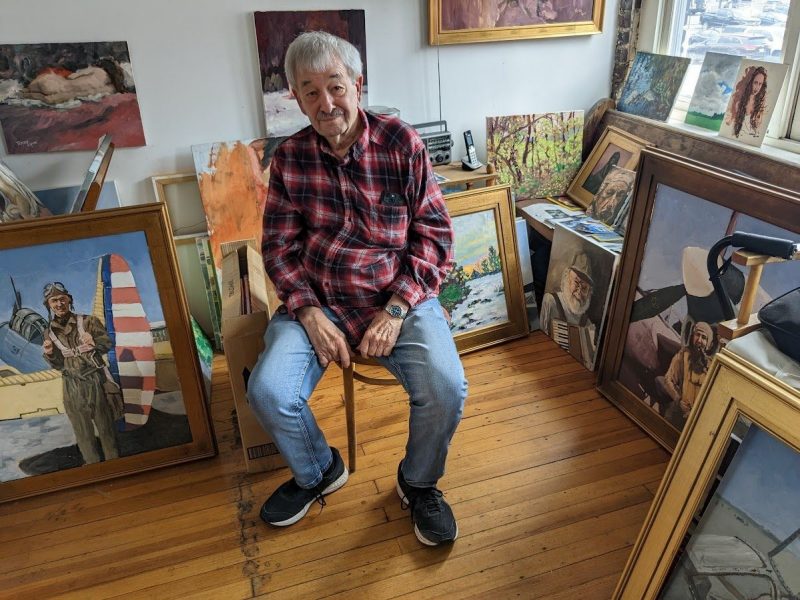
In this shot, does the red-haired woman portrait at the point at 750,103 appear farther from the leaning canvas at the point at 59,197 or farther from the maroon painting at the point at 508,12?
the leaning canvas at the point at 59,197

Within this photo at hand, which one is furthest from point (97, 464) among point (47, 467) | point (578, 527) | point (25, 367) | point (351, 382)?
point (578, 527)

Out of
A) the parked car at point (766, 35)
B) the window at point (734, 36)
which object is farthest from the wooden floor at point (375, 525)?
the parked car at point (766, 35)

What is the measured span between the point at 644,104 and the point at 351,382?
1.81m

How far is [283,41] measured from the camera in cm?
238

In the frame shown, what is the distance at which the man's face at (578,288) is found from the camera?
94.7 inches

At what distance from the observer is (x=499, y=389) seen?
2.33 metres

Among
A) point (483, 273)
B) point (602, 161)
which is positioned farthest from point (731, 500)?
point (602, 161)

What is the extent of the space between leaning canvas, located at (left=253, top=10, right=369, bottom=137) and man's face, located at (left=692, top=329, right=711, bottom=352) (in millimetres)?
1403

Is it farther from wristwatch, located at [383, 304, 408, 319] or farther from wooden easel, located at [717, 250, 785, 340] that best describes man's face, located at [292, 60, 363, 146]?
wooden easel, located at [717, 250, 785, 340]

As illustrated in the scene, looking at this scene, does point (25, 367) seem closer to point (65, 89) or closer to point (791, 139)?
point (65, 89)

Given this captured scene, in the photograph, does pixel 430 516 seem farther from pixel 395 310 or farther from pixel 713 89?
pixel 713 89

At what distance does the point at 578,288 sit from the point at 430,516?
3.74 feet

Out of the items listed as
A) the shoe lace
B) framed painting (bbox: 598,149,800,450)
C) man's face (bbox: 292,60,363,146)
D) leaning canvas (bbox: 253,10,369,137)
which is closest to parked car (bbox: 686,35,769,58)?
framed painting (bbox: 598,149,800,450)

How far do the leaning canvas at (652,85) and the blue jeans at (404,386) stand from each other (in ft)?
5.03
